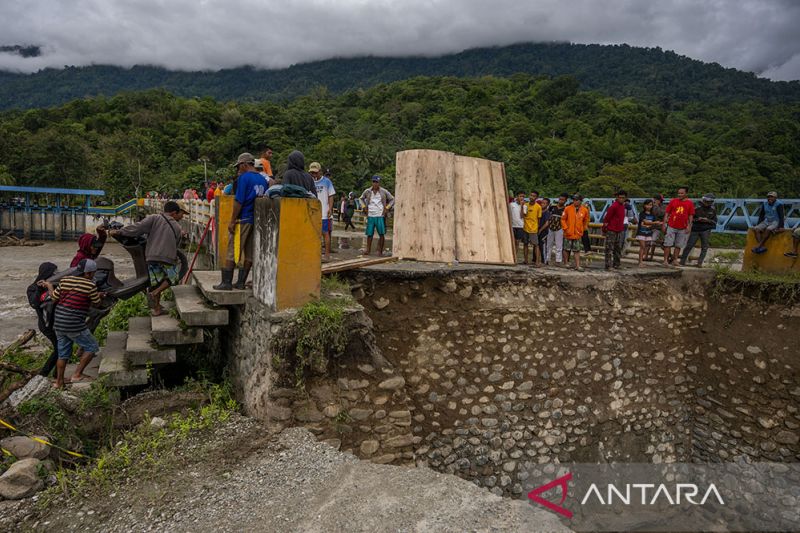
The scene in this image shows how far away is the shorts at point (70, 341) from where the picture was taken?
5405mm

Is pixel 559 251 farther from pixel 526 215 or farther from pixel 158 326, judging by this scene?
pixel 158 326

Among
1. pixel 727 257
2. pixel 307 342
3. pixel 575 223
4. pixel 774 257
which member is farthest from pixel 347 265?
pixel 727 257

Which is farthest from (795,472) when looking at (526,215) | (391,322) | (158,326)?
(158,326)

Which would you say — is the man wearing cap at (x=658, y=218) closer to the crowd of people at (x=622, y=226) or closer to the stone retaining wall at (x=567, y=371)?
the crowd of people at (x=622, y=226)

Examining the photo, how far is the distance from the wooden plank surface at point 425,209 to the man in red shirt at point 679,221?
412 centimetres

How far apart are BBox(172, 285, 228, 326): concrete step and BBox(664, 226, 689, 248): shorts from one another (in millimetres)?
7336

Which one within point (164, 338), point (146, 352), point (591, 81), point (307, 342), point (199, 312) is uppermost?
point (591, 81)

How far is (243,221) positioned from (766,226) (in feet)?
26.8

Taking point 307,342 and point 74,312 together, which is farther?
point 74,312

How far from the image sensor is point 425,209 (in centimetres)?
723

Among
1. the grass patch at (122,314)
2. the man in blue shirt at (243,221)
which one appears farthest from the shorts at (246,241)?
the grass patch at (122,314)

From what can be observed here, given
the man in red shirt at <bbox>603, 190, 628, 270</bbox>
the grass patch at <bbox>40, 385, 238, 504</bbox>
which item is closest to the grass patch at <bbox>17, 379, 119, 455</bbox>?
the grass patch at <bbox>40, 385, 238, 504</bbox>

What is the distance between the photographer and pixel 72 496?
4.14 metres

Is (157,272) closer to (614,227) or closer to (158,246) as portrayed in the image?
(158,246)
